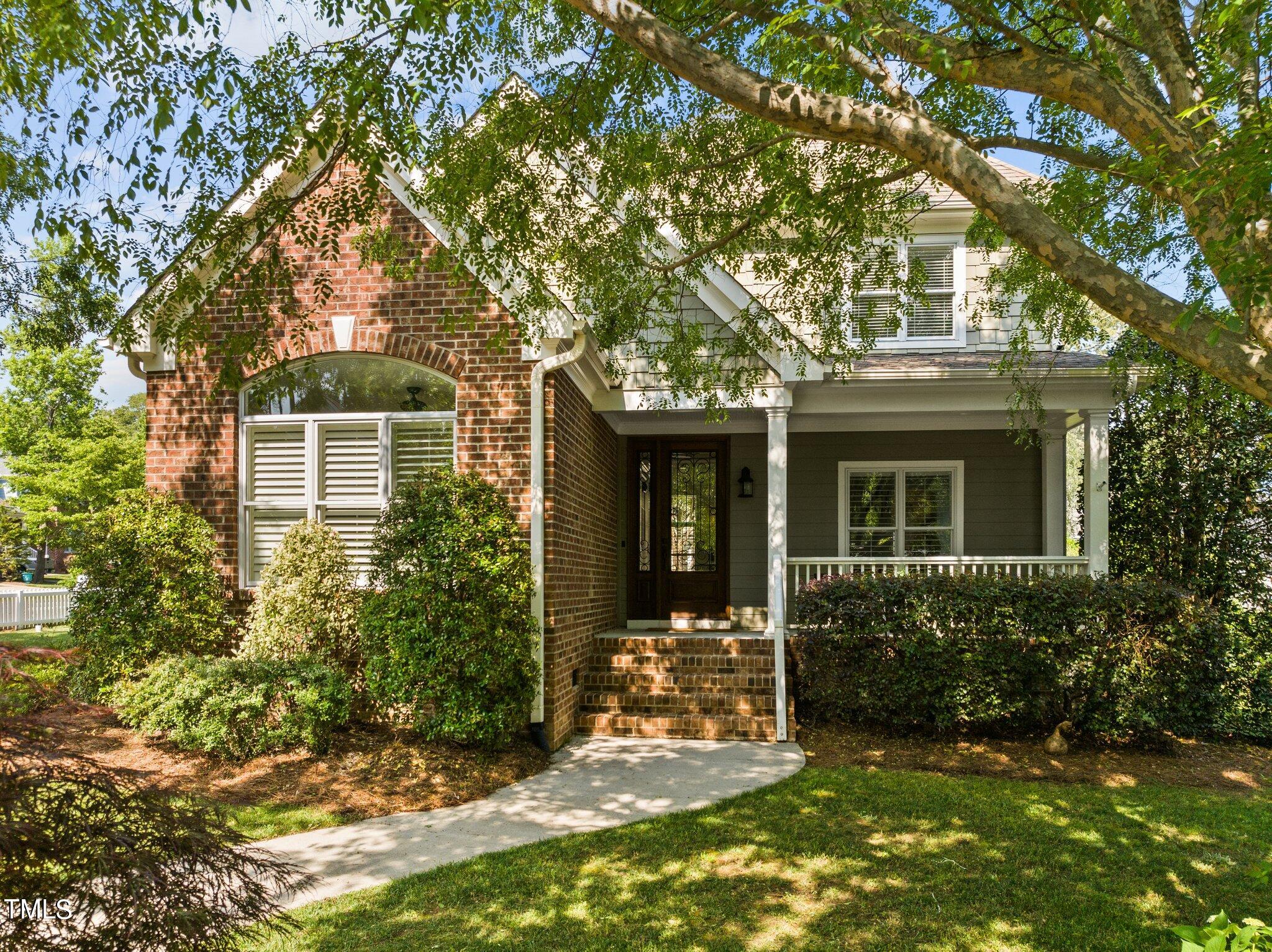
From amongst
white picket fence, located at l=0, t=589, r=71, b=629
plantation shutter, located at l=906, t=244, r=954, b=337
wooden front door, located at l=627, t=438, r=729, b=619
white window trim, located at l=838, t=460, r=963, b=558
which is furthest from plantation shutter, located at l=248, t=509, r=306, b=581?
white picket fence, located at l=0, t=589, r=71, b=629

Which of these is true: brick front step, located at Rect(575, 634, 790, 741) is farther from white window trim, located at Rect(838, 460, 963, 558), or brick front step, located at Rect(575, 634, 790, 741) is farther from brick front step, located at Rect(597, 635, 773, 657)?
white window trim, located at Rect(838, 460, 963, 558)

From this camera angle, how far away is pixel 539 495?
297 inches

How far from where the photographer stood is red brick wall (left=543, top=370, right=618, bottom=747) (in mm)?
7668

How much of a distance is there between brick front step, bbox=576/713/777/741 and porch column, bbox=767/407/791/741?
2.48 ft

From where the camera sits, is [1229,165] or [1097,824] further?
[1097,824]

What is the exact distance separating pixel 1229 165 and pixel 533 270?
5.54 meters

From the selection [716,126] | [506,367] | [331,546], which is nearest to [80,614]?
[331,546]

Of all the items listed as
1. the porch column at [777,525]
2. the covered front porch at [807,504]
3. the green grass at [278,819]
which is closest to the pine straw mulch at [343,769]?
the green grass at [278,819]

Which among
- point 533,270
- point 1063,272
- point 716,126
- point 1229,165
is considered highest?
point 716,126

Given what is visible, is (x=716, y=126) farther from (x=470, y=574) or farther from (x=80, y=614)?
(x=80, y=614)

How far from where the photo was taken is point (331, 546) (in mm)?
7719

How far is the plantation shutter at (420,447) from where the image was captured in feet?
26.3

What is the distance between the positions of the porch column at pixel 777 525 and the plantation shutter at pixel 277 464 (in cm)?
476

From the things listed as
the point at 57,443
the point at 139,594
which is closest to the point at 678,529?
the point at 139,594
